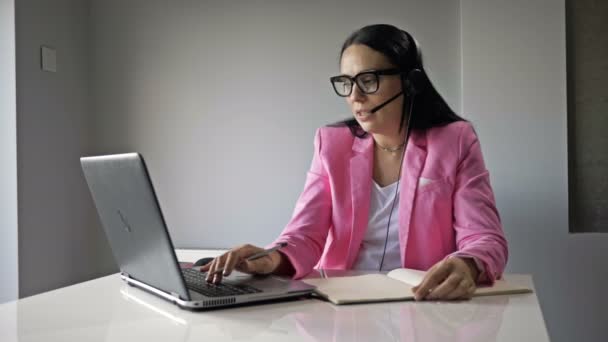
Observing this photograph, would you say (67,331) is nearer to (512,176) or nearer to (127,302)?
(127,302)

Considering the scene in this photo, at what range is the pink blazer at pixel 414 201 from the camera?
5.38ft

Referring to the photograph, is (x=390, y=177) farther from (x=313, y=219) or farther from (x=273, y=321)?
(x=273, y=321)

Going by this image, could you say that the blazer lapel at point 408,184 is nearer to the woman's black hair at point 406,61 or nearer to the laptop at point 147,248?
the woman's black hair at point 406,61

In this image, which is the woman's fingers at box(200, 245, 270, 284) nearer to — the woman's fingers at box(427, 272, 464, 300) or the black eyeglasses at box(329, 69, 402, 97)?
the woman's fingers at box(427, 272, 464, 300)

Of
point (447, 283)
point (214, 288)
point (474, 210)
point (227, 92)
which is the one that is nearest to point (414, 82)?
point (474, 210)

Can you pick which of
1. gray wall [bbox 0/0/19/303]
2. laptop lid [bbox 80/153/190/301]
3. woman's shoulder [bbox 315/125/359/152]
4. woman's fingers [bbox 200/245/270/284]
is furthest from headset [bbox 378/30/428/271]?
gray wall [bbox 0/0/19/303]

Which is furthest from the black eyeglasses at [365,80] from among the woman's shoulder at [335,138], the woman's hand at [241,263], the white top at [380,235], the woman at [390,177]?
the woman's hand at [241,263]

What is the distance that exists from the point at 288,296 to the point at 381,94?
760 millimetres

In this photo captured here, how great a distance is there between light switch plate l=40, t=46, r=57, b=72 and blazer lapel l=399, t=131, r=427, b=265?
1681mm

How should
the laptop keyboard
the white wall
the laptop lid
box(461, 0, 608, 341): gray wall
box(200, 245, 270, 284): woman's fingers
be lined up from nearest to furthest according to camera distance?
the laptop lid → the laptop keyboard → box(200, 245, 270, 284): woman's fingers → box(461, 0, 608, 341): gray wall → the white wall

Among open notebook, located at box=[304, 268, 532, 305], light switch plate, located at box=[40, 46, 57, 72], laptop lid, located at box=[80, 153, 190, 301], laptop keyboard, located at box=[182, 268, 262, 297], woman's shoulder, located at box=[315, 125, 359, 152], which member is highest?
light switch plate, located at box=[40, 46, 57, 72]

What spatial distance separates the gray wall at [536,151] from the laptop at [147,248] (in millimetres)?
1328

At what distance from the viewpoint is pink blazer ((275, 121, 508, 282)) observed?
1.64 meters

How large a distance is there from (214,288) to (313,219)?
1.78 feet
